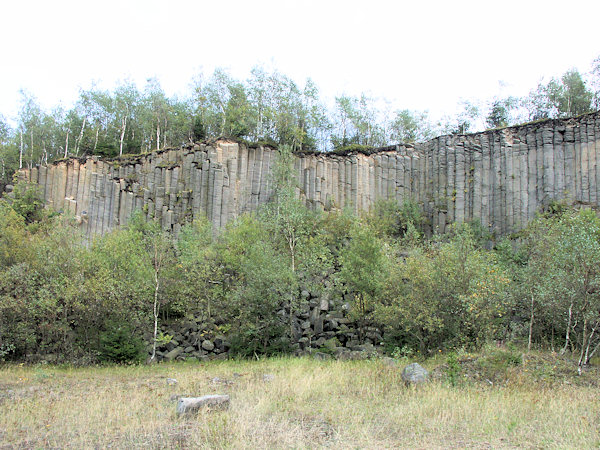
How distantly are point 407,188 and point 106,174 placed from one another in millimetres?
27492

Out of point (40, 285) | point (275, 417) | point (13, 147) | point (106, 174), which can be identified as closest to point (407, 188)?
point (106, 174)

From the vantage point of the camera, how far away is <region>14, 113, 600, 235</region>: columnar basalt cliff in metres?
37.8

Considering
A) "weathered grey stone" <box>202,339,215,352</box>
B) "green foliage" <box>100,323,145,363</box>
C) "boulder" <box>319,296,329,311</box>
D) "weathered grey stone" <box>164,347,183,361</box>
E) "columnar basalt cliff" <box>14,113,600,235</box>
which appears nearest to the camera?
"green foliage" <box>100,323,145,363</box>

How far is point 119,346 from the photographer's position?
71.6 feet

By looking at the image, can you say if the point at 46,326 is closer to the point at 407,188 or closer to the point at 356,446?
the point at 356,446

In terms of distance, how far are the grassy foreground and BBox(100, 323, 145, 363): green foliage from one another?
4.98 meters

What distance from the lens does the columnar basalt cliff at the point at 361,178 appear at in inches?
1489

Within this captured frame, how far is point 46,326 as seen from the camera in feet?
72.2

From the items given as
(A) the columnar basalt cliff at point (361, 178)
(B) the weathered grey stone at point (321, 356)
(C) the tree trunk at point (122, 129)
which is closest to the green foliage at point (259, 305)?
(B) the weathered grey stone at point (321, 356)

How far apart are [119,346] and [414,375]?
13.9m

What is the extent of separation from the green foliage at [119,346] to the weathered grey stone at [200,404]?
11.9m

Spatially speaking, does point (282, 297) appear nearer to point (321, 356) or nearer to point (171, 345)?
point (321, 356)

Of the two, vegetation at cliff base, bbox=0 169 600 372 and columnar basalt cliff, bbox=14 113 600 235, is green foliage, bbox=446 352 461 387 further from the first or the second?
columnar basalt cliff, bbox=14 113 600 235

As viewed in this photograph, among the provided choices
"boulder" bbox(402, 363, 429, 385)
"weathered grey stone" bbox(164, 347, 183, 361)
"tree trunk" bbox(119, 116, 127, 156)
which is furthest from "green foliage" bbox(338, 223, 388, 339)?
"tree trunk" bbox(119, 116, 127, 156)
